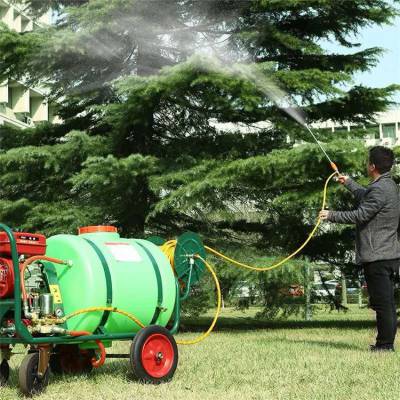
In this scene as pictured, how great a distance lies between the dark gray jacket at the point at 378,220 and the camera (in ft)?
21.4

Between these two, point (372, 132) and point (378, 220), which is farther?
point (372, 132)

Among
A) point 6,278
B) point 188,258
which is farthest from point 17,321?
point 188,258

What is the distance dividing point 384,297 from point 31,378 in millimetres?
3359

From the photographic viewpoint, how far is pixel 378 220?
21.6ft

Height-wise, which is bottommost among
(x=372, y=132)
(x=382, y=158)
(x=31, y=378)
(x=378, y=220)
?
(x=31, y=378)

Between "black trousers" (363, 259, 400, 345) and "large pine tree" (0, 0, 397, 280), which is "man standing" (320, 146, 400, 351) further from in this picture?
"large pine tree" (0, 0, 397, 280)

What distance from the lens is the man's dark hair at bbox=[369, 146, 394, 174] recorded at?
6.70 metres

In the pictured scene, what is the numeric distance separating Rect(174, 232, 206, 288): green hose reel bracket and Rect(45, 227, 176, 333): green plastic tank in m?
0.18

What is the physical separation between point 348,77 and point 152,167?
3.27 meters

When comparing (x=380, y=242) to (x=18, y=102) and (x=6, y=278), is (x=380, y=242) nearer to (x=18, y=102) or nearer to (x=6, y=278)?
(x=6, y=278)

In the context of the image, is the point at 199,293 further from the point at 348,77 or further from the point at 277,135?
the point at 348,77

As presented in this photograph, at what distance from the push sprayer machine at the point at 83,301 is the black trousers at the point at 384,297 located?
193cm

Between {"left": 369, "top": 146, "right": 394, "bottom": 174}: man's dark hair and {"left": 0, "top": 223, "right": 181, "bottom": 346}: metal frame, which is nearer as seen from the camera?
{"left": 0, "top": 223, "right": 181, "bottom": 346}: metal frame

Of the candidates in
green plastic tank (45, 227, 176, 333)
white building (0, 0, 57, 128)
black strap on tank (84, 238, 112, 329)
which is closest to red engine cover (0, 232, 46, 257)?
green plastic tank (45, 227, 176, 333)
